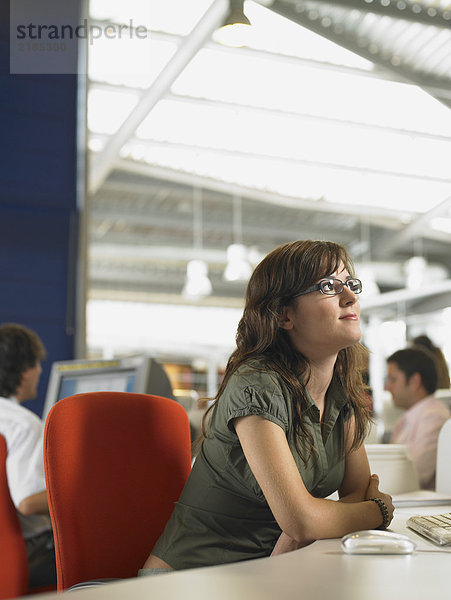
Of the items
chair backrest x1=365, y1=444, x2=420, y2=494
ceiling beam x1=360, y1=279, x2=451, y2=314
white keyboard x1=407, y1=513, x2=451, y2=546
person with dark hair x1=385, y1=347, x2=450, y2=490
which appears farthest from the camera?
ceiling beam x1=360, y1=279, x2=451, y2=314

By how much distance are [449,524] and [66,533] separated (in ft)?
2.69

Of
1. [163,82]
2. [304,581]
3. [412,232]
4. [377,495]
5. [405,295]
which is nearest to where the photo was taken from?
[304,581]

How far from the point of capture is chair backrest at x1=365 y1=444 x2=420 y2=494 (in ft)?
7.38

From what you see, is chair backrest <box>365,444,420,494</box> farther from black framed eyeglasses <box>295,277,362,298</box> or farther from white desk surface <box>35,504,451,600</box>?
white desk surface <box>35,504,451,600</box>

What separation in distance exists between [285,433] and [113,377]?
4.49 feet

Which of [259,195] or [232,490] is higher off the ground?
[259,195]

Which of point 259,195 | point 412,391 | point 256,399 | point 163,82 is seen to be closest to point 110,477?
point 256,399

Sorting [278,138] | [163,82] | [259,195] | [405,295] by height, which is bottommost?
[405,295]

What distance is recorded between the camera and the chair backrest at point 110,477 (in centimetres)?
158

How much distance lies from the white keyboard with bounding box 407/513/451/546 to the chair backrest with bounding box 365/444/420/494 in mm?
768

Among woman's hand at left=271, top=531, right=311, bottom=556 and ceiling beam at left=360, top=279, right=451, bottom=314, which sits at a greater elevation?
ceiling beam at left=360, top=279, right=451, bottom=314

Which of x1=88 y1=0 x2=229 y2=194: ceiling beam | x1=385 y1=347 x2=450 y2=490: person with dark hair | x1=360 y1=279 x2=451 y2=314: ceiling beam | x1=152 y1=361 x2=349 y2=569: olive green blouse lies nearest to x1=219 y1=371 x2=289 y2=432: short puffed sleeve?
x1=152 y1=361 x2=349 y2=569: olive green blouse

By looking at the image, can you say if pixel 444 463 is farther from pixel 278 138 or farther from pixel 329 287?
pixel 278 138

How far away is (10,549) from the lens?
2.30 meters
